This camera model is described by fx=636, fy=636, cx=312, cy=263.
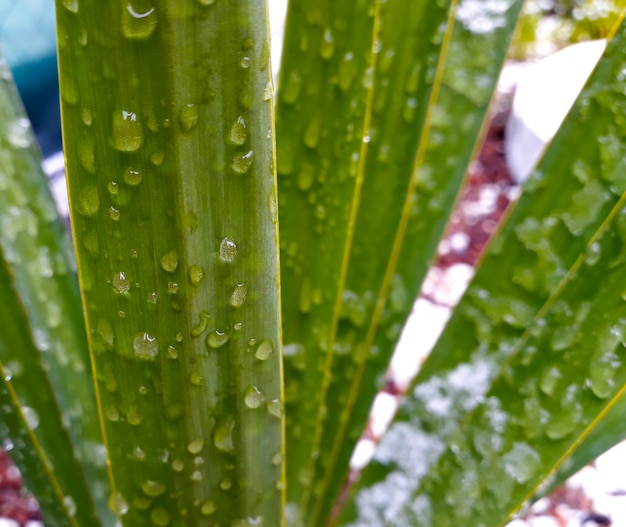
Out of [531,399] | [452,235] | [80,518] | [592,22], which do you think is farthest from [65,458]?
[592,22]

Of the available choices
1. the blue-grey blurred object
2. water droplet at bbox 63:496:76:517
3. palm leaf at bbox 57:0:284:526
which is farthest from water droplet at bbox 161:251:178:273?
the blue-grey blurred object

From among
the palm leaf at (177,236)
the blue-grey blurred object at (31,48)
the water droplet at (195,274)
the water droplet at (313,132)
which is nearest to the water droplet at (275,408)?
the palm leaf at (177,236)

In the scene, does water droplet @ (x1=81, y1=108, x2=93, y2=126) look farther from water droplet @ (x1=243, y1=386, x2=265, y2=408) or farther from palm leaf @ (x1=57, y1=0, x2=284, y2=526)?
water droplet @ (x1=243, y1=386, x2=265, y2=408)

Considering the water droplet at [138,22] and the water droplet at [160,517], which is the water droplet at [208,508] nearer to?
the water droplet at [160,517]

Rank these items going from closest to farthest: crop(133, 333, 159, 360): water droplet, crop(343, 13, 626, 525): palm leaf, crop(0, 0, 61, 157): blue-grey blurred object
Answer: crop(133, 333, 159, 360): water droplet → crop(343, 13, 626, 525): palm leaf → crop(0, 0, 61, 157): blue-grey blurred object

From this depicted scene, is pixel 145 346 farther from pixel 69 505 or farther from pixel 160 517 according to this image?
pixel 69 505

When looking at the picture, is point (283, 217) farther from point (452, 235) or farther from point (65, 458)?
point (452, 235)
